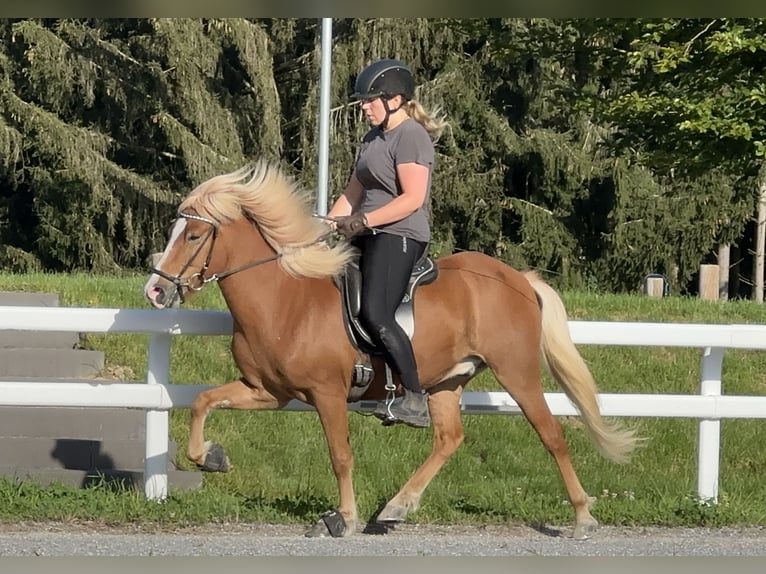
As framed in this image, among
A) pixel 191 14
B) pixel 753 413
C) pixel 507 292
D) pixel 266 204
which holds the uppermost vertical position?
pixel 191 14

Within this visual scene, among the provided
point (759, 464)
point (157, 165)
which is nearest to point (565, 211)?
point (157, 165)

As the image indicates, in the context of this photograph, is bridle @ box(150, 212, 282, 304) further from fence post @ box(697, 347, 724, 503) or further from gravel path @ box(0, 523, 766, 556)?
fence post @ box(697, 347, 724, 503)

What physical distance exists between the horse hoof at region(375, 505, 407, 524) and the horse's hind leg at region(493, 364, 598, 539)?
3.10ft

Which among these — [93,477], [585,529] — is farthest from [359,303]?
[93,477]

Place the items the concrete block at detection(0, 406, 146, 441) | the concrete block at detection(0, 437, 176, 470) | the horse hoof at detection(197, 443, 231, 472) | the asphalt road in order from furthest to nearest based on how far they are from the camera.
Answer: the concrete block at detection(0, 406, 146, 441) < the concrete block at detection(0, 437, 176, 470) < the horse hoof at detection(197, 443, 231, 472) < the asphalt road

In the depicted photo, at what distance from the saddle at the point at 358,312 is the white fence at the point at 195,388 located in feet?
2.28

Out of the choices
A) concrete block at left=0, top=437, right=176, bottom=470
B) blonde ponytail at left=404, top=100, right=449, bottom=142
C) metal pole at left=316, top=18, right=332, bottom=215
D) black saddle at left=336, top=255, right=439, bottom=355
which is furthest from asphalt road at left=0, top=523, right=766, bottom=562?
metal pole at left=316, top=18, right=332, bottom=215

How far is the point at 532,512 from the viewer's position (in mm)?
8211

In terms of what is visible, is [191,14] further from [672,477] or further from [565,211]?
[565,211]

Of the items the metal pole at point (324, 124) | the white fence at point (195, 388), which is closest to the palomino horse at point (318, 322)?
the white fence at point (195, 388)

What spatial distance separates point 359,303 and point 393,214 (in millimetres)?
535

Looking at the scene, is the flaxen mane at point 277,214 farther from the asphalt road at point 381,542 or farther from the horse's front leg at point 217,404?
the asphalt road at point 381,542

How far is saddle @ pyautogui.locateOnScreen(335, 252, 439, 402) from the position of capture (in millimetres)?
7379

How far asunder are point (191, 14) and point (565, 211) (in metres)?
31.2
